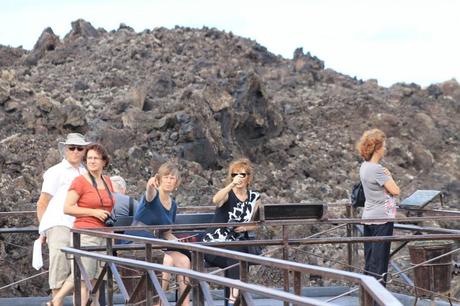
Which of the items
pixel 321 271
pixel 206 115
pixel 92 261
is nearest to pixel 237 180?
pixel 92 261

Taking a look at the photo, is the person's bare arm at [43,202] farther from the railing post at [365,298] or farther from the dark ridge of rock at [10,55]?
the dark ridge of rock at [10,55]

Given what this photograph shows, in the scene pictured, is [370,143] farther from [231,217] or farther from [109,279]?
[109,279]

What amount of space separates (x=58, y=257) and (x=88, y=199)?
1.87 feet

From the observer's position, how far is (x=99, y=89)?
109ft

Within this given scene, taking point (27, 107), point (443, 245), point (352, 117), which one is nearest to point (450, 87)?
point (352, 117)

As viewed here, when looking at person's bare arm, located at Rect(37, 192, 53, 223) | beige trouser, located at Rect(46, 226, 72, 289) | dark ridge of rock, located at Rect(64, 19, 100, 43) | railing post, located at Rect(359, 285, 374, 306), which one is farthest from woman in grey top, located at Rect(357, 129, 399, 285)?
dark ridge of rock, located at Rect(64, 19, 100, 43)

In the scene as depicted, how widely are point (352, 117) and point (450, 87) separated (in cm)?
984

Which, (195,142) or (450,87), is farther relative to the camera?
(450,87)

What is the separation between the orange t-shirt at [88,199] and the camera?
26.5ft

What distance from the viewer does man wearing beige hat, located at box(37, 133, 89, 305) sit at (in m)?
8.28

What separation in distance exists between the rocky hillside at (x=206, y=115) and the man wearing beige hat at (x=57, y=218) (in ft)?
25.0

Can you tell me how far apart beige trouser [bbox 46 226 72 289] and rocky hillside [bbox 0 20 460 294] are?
7592 millimetres

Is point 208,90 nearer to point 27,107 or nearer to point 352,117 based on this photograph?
point 27,107

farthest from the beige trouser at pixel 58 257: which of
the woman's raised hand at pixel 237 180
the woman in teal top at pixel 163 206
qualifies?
the woman's raised hand at pixel 237 180
